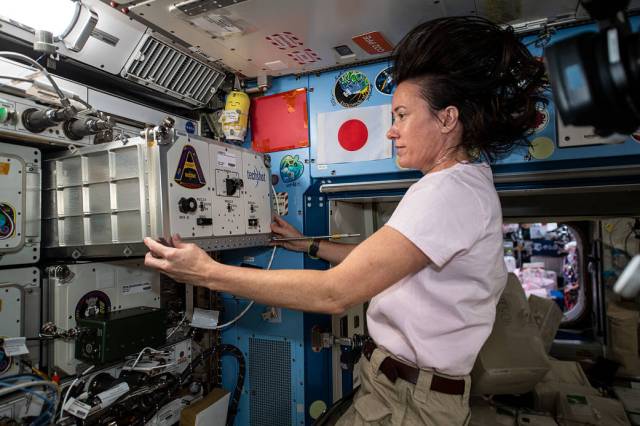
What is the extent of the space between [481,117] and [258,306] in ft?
6.97

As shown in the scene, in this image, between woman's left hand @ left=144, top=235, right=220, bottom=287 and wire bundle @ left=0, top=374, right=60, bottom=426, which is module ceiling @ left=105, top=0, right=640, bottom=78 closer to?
woman's left hand @ left=144, top=235, right=220, bottom=287

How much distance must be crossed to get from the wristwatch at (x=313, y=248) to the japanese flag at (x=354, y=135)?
23.9 inches

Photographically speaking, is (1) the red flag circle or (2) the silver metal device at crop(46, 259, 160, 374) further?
(1) the red flag circle

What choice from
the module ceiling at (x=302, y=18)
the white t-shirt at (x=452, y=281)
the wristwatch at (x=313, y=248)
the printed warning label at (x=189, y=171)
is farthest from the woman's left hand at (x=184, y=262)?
the module ceiling at (x=302, y=18)

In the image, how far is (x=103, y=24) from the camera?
2.06 metres

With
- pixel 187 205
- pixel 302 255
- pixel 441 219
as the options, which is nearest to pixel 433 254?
pixel 441 219

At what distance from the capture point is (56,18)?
1897mm

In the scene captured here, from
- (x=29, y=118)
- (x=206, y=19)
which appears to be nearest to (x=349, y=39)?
(x=206, y=19)

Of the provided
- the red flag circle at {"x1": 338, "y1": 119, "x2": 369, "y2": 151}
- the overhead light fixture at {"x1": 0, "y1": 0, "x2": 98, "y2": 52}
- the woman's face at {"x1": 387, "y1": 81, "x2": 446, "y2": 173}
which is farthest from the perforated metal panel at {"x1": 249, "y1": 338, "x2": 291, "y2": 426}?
the overhead light fixture at {"x1": 0, "y1": 0, "x2": 98, "y2": 52}

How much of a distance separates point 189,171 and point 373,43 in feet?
4.60

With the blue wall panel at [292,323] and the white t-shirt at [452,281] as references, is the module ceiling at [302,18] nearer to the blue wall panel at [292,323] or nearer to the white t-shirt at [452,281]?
the blue wall panel at [292,323]

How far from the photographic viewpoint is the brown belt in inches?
58.9

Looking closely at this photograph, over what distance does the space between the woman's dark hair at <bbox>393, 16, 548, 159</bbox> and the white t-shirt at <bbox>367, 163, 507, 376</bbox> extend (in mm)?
219

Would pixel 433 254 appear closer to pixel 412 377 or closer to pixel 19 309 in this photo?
pixel 412 377
